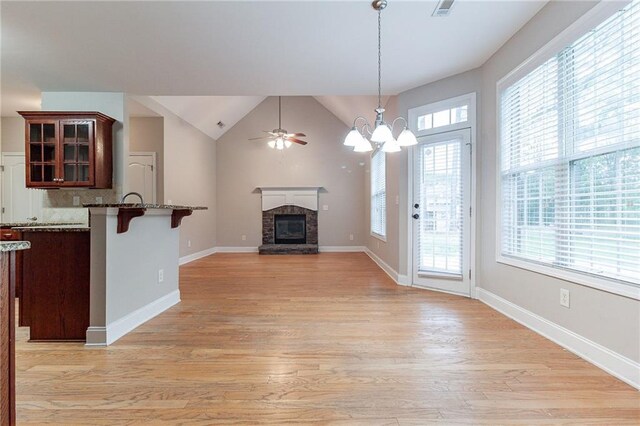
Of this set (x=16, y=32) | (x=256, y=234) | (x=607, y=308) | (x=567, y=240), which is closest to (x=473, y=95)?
(x=567, y=240)

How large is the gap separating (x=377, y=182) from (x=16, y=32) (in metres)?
5.39

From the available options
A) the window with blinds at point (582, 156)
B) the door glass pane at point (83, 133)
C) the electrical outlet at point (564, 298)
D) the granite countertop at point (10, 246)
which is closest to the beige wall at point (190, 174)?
the door glass pane at point (83, 133)

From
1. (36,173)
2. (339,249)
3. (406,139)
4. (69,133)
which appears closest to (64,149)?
(69,133)

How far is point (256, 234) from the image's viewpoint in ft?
26.1

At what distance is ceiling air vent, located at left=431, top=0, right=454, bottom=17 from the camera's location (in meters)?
2.32

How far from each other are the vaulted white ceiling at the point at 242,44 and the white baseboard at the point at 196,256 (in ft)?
10.4

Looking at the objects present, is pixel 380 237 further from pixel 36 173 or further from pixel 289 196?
pixel 36 173

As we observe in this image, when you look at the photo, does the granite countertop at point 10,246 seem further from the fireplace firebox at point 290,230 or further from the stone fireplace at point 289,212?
the fireplace firebox at point 290,230

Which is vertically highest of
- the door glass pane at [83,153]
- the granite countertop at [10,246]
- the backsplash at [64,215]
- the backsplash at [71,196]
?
the door glass pane at [83,153]

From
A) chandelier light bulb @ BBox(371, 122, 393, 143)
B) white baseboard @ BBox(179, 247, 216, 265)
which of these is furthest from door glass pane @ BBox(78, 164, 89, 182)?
chandelier light bulb @ BBox(371, 122, 393, 143)

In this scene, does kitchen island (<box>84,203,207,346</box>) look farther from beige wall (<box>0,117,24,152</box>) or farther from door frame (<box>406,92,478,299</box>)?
beige wall (<box>0,117,24,152</box>)

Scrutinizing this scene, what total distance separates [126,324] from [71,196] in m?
2.75

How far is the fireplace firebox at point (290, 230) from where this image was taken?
7.96m

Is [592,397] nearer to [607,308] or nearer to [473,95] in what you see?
[607,308]
